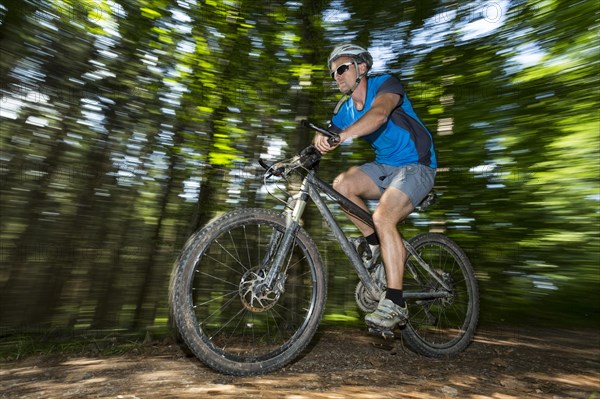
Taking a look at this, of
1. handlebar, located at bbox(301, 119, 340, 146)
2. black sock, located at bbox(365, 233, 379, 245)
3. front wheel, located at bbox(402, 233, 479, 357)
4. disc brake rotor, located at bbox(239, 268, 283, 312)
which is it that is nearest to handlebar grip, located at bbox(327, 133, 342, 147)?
handlebar, located at bbox(301, 119, 340, 146)

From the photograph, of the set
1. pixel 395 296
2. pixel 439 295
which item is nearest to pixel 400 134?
pixel 395 296

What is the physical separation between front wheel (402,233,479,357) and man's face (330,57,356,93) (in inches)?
55.9

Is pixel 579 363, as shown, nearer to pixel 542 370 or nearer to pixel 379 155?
pixel 542 370

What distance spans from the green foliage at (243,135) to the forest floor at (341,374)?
49 cm

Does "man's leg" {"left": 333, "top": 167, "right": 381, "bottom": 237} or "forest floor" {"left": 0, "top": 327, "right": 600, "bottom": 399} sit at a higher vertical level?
"man's leg" {"left": 333, "top": 167, "right": 381, "bottom": 237}

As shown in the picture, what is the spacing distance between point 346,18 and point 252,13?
103cm

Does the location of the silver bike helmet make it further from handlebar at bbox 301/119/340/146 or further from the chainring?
the chainring

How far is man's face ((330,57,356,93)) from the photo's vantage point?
3.27 meters

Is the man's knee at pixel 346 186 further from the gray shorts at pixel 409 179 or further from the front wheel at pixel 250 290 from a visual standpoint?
the front wheel at pixel 250 290

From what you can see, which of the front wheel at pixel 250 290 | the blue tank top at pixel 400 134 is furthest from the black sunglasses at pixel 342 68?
the front wheel at pixel 250 290

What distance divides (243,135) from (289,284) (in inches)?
59.0

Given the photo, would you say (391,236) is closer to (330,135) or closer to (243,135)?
(330,135)

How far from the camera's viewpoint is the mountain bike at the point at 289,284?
2.65 metres

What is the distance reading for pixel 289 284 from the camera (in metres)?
4.43
